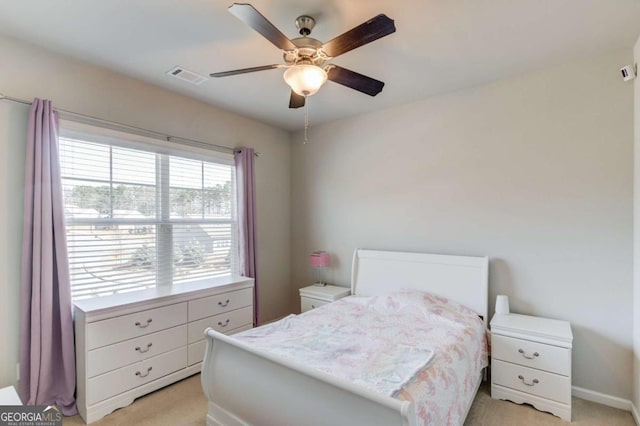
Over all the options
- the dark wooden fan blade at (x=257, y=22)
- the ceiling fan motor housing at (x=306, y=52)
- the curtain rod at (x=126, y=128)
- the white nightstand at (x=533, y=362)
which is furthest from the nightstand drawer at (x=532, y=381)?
the curtain rod at (x=126, y=128)

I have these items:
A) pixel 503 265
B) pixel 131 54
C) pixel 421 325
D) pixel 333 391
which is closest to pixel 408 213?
pixel 503 265

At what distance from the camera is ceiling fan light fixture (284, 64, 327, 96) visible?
1.87 metres

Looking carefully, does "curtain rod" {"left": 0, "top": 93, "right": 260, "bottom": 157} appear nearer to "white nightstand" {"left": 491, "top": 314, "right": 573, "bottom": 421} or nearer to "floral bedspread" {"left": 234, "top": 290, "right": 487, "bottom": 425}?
"floral bedspread" {"left": 234, "top": 290, "right": 487, "bottom": 425}

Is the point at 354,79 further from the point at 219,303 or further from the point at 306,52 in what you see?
the point at 219,303

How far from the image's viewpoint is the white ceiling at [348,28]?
6.22ft

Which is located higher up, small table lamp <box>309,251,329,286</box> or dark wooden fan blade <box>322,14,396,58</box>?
dark wooden fan blade <box>322,14,396,58</box>

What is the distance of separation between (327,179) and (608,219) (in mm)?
2810

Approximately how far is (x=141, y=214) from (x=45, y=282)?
92cm

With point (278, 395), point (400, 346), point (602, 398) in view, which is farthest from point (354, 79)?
point (602, 398)

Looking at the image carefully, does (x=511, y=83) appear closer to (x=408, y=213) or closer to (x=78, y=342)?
(x=408, y=213)

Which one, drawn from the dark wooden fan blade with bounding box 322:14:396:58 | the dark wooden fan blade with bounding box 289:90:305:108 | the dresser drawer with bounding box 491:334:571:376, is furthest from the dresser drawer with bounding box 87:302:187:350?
the dresser drawer with bounding box 491:334:571:376

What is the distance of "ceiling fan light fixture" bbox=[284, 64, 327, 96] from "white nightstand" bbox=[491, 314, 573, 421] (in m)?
2.33

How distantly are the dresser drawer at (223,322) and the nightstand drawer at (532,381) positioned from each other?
2.34 m

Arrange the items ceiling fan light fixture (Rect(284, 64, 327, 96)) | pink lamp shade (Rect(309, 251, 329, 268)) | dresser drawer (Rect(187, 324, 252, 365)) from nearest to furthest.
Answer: ceiling fan light fixture (Rect(284, 64, 327, 96))
dresser drawer (Rect(187, 324, 252, 365))
pink lamp shade (Rect(309, 251, 329, 268))
